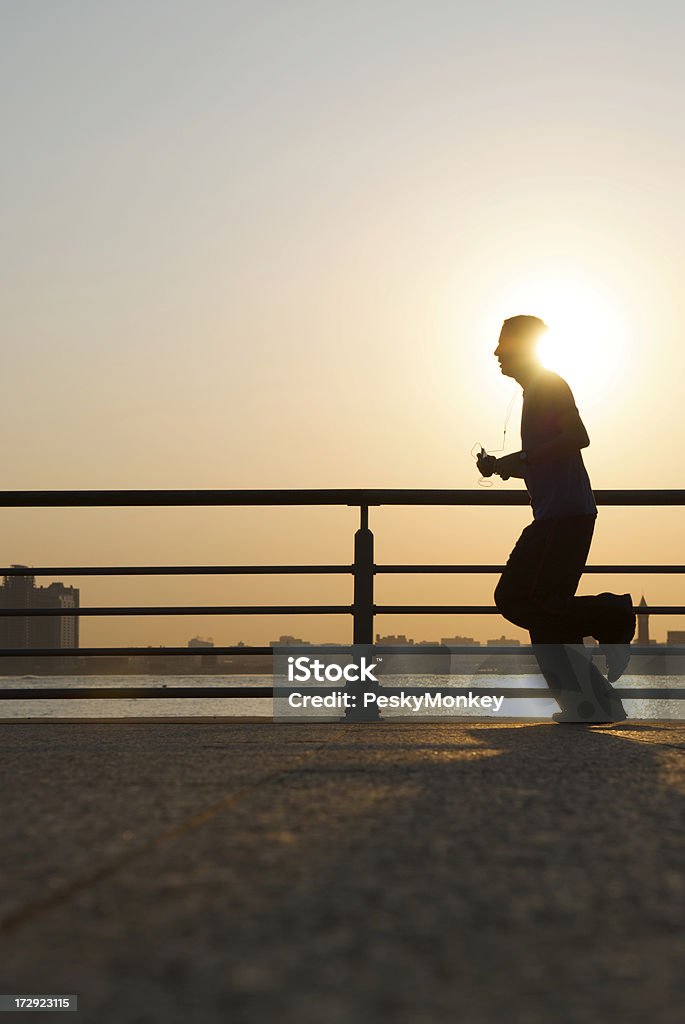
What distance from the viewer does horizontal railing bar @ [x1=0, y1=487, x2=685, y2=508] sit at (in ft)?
16.4

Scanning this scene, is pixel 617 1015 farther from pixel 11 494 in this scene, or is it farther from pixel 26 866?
pixel 11 494

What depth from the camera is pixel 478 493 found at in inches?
198

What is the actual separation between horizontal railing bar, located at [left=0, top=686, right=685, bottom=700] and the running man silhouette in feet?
1.07

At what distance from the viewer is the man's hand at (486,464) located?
4.43 m

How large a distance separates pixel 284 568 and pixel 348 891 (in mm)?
3591

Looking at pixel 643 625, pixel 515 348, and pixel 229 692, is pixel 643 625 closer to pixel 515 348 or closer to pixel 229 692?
pixel 515 348

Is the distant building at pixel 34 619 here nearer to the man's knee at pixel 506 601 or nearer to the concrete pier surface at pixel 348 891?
the man's knee at pixel 506 601

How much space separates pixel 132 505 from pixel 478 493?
1511 mm

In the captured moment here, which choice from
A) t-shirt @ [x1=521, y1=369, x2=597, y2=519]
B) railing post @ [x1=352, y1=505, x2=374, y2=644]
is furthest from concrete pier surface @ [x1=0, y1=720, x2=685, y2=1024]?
railing post @ [x1=352, y1=505, x2=374, y2=644]

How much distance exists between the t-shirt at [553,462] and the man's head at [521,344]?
0.32 feet

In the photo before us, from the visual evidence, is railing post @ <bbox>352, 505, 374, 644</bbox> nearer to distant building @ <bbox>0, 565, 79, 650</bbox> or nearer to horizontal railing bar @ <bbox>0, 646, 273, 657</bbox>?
horizontal railing bar @ <bbox>0, 646, 273, 657</bbox>

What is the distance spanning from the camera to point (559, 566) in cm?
430

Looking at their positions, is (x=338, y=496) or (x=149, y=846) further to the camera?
(x=338, y=496)

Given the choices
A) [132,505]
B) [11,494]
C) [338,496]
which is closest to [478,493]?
[338,496]
